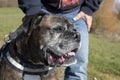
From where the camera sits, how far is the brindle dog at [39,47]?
5.22 meters

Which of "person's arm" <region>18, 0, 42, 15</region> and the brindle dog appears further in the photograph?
"person's arm" <region>18, 0, 42, 15</region>

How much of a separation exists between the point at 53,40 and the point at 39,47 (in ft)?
0.63

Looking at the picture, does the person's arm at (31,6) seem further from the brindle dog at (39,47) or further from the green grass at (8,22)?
the green grass at (8,22)

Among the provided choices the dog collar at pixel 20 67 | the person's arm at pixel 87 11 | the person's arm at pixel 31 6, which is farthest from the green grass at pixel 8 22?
the dog collar at pixel 20 67

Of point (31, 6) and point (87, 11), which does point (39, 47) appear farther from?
point (87, 11)

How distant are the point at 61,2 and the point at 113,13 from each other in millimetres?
33998

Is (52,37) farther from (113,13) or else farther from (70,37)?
(113,13)

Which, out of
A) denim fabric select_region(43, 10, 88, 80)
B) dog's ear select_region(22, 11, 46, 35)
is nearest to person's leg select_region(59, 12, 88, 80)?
denim fabric select_region(43, 10, 88, 80)

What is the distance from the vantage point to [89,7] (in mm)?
6418

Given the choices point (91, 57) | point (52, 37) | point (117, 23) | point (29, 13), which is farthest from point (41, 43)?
point (117, 23)

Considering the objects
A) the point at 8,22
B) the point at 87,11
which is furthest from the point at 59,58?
the point at 8,22

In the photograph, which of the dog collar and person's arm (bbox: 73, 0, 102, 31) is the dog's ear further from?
person's arm (bbox: 73, 0, 102, 31)

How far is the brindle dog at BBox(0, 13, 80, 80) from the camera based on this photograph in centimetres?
522

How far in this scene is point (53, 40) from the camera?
5.21 m
